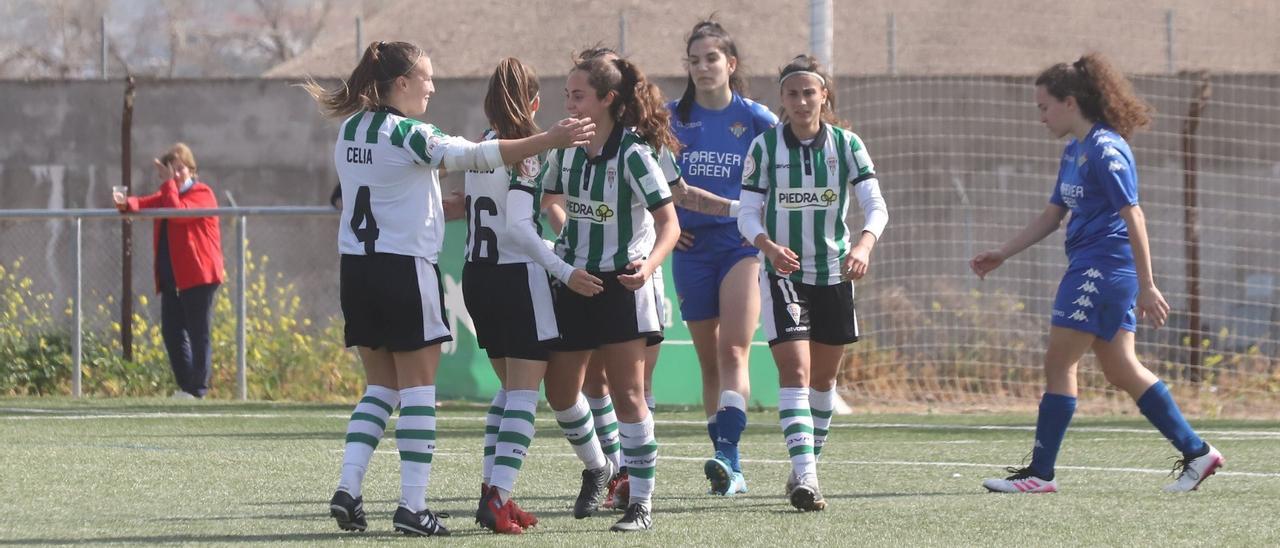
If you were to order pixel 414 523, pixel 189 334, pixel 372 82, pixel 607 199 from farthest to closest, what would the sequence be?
1. pixel 189 334
2. pixel 607 199
3. pixel 372 82
4. pixel 414 523

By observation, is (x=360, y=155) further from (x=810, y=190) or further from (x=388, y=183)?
(x=810, y=190)

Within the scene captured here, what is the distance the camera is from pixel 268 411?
11445 millimetres

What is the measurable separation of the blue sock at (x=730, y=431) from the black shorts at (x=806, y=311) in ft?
1.76

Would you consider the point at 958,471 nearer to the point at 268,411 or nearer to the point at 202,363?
the point at 268,411

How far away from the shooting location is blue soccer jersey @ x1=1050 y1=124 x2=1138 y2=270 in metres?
6.82

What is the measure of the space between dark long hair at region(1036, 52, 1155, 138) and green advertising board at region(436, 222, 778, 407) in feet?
16.3

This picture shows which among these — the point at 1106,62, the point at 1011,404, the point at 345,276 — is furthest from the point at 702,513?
the point at 1011,404

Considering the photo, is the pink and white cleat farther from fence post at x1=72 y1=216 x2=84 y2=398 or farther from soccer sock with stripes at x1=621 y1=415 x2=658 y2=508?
fence post at x1=72 y1=216 x2=84 y2=398

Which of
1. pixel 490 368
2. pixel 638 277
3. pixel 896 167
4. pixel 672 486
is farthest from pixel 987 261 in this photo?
pixel 896 167

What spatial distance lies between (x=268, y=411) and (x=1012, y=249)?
230 inches

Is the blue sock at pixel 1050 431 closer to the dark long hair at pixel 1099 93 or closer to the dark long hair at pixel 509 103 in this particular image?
the dark long hair at pixel 1099 93

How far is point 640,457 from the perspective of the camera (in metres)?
5.92

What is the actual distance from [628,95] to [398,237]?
94 cm

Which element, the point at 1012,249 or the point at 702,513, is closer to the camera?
the point at 702,513
